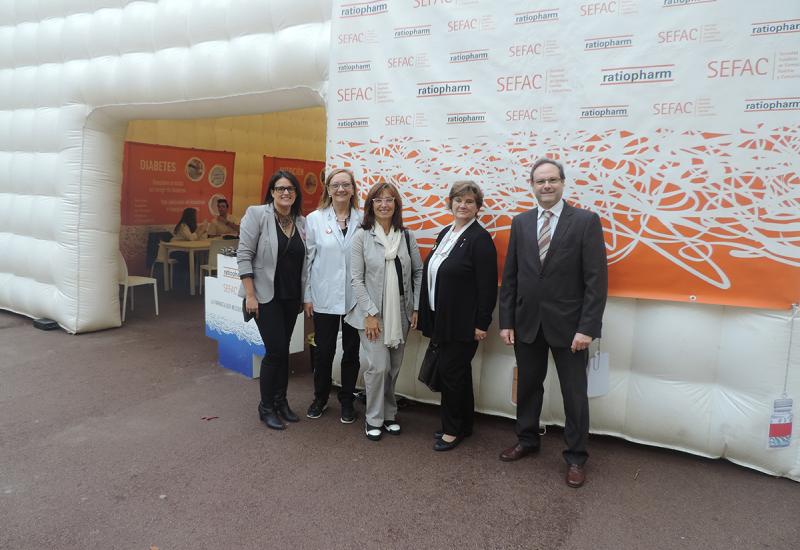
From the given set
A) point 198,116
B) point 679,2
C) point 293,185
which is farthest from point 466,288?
point 198,116

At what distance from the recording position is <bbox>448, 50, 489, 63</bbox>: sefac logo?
10.3 ft

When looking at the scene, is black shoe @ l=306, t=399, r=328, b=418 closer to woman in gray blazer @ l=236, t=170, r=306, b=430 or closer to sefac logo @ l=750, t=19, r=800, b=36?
woman in gray blazer @ l=236, t=170, r=306, b=430

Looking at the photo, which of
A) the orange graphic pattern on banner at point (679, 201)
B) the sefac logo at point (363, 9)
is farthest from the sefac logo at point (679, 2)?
the sefac logo at point (363, 9)

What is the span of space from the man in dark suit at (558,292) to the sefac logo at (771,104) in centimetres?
92

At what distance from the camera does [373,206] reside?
3.03 meters

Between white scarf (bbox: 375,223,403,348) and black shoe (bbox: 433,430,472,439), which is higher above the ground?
white scarf (bbox: 375,223,403,348)

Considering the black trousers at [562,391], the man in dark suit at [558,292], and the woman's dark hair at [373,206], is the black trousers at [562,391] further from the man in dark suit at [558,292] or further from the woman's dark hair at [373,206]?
the woman's dark hair at [373,206]

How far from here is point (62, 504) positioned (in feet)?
7.90

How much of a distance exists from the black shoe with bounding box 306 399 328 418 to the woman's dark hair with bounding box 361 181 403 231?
1.21m

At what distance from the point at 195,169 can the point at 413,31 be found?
17.5 ft

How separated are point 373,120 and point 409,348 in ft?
5.01

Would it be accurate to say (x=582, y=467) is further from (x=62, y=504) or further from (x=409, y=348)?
(x=62, y=504)

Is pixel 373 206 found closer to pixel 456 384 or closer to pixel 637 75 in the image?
pixel 456 384

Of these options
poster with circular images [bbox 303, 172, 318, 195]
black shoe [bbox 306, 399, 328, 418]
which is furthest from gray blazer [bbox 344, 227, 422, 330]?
Answer: poster with circular images [bbox 303, 172, 318, 195]
